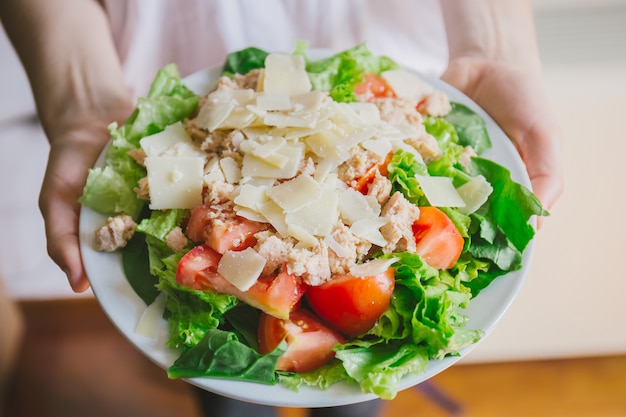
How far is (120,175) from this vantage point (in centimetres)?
165

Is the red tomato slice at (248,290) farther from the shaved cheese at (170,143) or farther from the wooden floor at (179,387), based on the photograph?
the wooden floor at (179,387)

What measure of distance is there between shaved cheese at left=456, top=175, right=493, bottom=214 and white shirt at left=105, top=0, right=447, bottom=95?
2.91 feet

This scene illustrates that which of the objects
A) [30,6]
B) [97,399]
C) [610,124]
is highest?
[30,6]

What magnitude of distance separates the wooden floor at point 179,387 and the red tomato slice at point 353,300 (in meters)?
1.66

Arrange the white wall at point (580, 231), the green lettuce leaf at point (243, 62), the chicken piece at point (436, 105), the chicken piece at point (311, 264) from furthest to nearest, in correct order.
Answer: the white wall at point (580, 231)
the green lettuce leaf at point (243, 62)
the chicken piece at point (436, 105)
the chicken piece at point (311, 264)

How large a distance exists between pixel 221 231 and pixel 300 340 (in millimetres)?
301

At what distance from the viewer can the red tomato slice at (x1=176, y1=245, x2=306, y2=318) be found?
1347mm

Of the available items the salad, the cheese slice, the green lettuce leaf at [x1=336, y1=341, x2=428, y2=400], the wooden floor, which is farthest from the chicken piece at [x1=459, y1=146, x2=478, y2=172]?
the wooden floor

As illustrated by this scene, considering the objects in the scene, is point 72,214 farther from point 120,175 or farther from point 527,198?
point 527,198

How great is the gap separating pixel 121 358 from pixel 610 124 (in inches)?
104

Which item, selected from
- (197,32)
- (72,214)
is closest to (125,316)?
(72,214)

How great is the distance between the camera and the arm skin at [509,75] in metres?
1.77

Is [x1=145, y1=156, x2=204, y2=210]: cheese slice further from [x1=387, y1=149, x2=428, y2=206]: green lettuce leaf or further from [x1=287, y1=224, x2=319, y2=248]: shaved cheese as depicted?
[x1=387, y1=149, x2=428, y2=206]: green lettuce leaf

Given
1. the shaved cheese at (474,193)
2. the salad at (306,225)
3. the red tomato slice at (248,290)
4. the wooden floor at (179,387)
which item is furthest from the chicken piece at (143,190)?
the wooden floor at (179,387)
